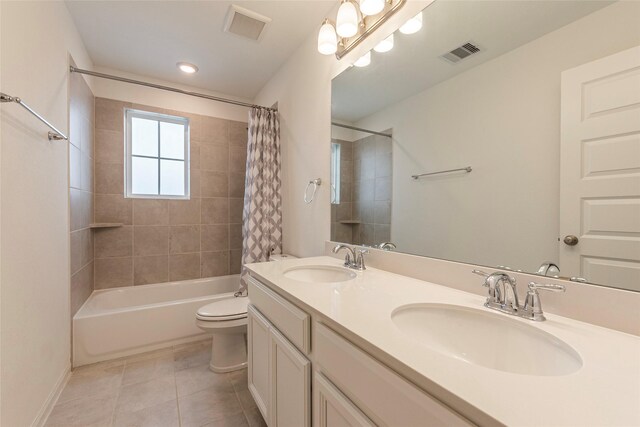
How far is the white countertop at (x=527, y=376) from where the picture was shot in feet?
1.26

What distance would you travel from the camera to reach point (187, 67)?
2416mm

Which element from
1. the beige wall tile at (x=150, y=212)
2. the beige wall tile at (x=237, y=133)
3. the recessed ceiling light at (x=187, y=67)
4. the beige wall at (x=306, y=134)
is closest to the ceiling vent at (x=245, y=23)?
the beige wall at (x=306, y=134)

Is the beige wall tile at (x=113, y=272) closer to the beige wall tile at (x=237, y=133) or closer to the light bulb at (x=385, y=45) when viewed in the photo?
the beige wall tile at (x=237, y=133)

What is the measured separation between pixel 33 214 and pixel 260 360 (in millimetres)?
1335

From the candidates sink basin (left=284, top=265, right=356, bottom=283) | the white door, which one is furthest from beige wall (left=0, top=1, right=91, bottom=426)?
the white door

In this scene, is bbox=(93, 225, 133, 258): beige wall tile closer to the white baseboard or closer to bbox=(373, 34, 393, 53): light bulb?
the white baseboard

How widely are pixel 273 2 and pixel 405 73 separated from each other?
105cm

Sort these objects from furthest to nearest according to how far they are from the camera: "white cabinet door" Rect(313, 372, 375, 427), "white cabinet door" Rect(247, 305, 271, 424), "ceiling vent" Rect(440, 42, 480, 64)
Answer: "white cabinet door" Rect(247, 305, 271, 424) → "ceiling vent" Rect(440, 42, 480, 64) → "white cabinet door" Rect(313, 372, 375, 427)

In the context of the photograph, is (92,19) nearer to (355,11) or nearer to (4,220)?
(4,220)

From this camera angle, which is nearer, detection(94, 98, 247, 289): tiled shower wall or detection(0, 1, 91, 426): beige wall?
detection(0, 1, 91, 426): beige wall

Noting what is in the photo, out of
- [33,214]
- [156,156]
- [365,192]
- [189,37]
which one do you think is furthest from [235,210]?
[365,192]

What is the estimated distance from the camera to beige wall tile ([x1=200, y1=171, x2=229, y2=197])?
2.90 m

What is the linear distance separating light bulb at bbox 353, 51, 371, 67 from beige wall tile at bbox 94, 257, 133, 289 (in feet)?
8.87

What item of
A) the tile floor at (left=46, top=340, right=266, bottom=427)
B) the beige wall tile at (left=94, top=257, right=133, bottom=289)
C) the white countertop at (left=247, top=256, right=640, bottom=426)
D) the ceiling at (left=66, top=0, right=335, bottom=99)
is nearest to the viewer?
the white countertop at (left=247, top=256, right=640, bottom=426)
